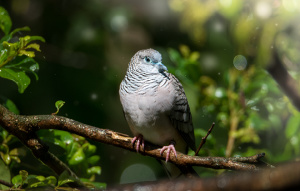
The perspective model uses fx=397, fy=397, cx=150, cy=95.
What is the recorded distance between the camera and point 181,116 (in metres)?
1.21

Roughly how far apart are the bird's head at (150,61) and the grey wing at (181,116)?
0.07 meters

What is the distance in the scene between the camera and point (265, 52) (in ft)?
4.47

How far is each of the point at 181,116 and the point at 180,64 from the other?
0.26 metres

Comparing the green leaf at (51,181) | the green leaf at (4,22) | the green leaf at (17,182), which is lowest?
the green leaf at (17,182)

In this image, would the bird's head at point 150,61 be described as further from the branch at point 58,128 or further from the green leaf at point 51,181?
the green leaf at point 51,181

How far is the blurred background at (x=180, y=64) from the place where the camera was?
1.38 m

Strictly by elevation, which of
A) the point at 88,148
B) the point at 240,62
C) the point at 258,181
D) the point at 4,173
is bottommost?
the point at 4,173

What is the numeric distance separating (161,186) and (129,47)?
1165mm

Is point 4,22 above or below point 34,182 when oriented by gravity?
above

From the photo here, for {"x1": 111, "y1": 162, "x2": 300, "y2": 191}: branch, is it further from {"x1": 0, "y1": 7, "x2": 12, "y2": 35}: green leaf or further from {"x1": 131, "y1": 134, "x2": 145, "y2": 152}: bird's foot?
{"x1": 0, "y1": 7, "x2": 12, "y2": 35}: green leaf

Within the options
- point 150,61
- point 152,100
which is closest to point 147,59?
point 150,61

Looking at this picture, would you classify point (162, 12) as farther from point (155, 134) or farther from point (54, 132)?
point (54, 132)

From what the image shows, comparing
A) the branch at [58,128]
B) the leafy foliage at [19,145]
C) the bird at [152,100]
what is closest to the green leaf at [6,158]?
the leafy foliage at [19,145]

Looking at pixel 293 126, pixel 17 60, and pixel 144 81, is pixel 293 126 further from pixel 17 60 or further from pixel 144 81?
pixel 17 60
